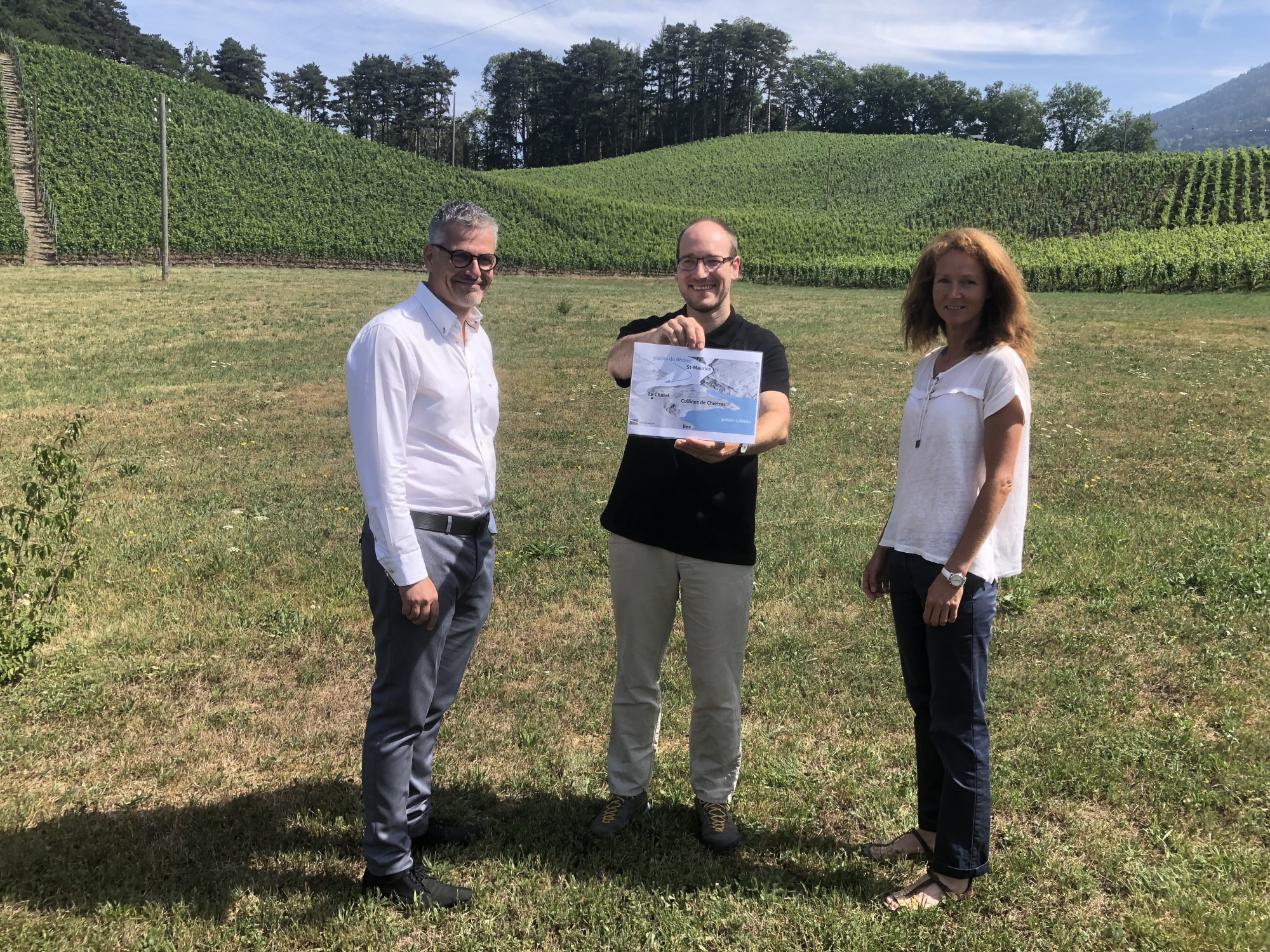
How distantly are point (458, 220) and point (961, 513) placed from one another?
190 centimetres

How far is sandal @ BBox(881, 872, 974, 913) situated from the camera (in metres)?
2.88

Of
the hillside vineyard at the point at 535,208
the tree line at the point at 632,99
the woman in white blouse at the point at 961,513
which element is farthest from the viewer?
the tree line at the point at 632,99

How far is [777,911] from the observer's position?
115 inches

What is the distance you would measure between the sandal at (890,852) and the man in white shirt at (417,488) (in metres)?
1.52

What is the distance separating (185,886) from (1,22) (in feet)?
312

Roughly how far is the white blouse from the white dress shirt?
1.43 metres

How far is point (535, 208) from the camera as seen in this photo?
5269 cm

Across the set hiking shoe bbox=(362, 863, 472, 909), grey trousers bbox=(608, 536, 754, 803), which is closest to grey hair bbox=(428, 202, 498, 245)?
grey trousers bbox=(608, 536, 754, 803)

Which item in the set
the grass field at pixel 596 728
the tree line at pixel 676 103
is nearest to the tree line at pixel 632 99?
the tree line at pixel 676 103

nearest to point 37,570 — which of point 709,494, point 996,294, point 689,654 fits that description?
point 689,654

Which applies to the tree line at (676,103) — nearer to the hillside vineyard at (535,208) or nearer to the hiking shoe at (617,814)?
the hillside vineyard at (535,208)

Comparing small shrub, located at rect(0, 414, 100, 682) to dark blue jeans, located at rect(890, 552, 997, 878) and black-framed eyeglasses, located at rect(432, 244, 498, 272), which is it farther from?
dark blue jeans, located at rect(890, 552, 997, 878)

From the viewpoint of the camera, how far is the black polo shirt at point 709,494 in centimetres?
306

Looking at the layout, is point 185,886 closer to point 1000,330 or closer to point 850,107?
point 1000,330
